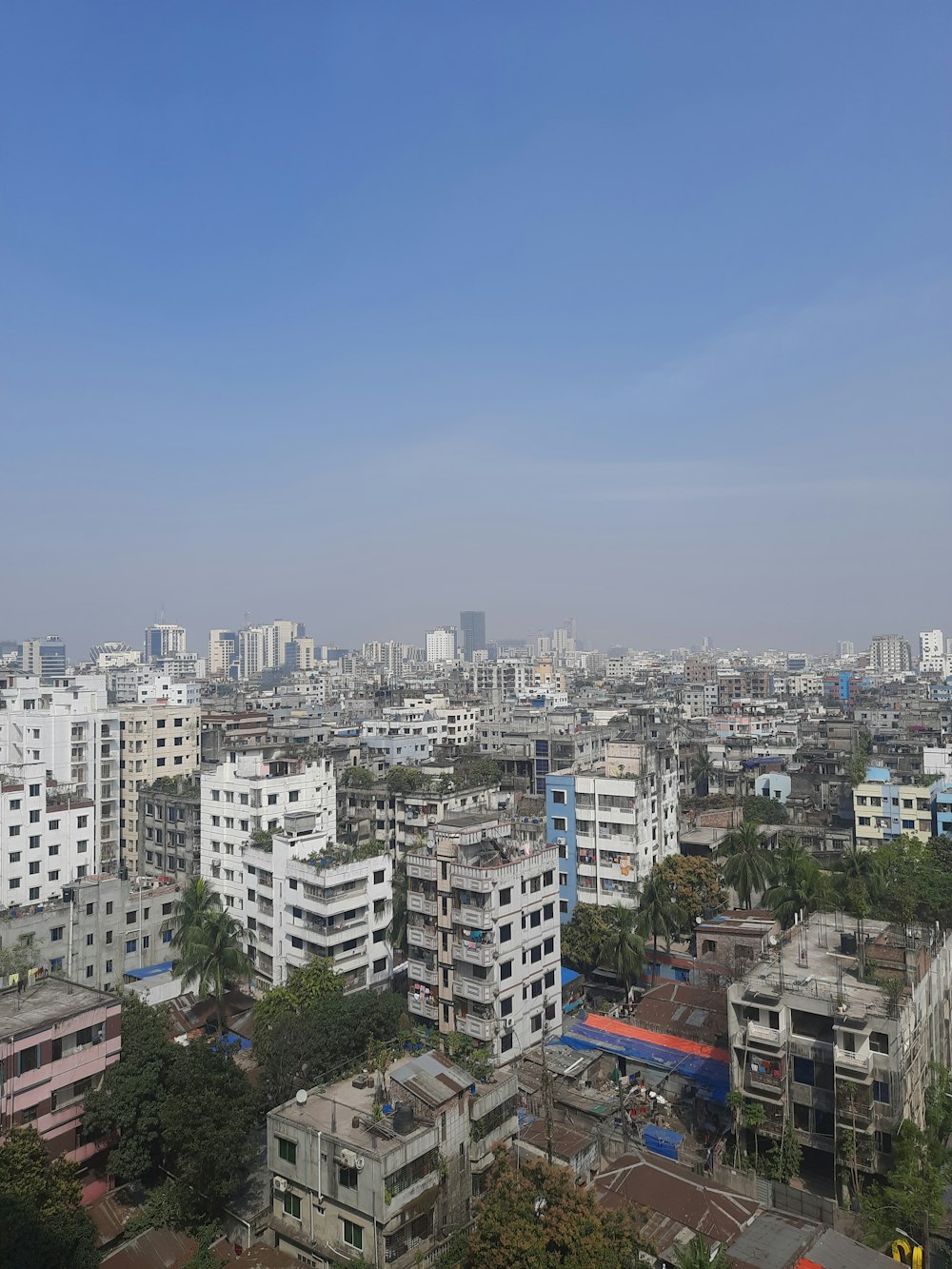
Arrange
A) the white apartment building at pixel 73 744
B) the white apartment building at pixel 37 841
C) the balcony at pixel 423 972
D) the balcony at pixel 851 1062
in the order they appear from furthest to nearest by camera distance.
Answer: the white apartment building at pixel 73 744
the white apartment building at pixel 37 841
the balcony at pixel 423 972
the balcony at pixel 851 1062

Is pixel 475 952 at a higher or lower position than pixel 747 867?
higher

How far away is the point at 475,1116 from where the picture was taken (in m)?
23.2

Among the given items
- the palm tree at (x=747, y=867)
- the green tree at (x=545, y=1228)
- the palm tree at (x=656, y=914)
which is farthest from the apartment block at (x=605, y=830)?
the green tree at (x=545, y=1228)

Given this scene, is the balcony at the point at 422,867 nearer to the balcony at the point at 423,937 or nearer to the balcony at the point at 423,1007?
the balcony at the point at 423,937

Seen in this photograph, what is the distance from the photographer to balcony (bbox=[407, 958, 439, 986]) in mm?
31891

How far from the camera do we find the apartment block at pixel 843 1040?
75.3 ft

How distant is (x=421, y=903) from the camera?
32.5 m

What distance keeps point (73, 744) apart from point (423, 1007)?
36.2 metres

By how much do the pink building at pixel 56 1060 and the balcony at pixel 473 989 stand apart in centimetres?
1074

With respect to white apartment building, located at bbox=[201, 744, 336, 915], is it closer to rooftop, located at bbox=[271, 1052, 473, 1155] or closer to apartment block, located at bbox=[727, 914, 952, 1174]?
rooftop, located at bbox=[271, 1052, 473, 1155]

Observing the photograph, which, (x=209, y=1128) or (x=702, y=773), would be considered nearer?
(x=209, y=1128)

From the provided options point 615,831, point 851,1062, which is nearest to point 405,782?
point 615,831

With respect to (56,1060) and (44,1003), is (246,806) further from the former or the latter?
(56,1060)

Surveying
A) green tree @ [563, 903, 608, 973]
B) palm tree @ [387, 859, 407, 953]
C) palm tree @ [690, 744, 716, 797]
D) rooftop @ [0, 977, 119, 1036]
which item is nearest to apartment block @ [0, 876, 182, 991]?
rooftop @ [0, 977, 119, 1036]
